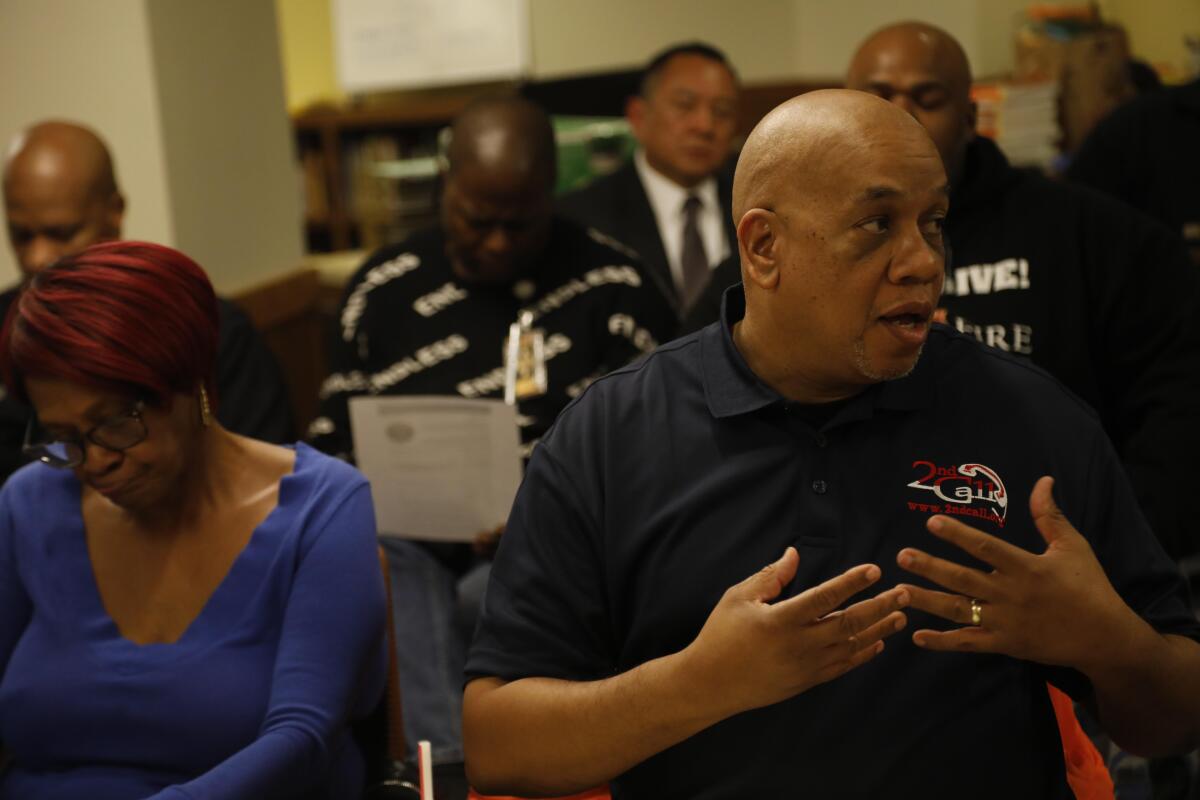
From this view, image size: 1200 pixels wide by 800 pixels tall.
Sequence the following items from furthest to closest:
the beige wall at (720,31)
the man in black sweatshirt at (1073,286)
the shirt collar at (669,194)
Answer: the beige wall at (720,31)
the shirt collar at (669,194)
the man in black sweatshirt at (1073,286)

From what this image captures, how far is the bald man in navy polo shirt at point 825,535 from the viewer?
138 cm

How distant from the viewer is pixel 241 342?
2.72m

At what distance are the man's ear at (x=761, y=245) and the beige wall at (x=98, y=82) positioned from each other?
7.93 ft

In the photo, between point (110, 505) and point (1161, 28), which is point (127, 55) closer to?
point (110, 505)

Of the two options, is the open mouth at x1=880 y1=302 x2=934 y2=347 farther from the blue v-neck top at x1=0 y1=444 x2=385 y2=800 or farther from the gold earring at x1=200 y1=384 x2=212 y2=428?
the gold earring at x1=200 y1=384 x2=212 y2=428

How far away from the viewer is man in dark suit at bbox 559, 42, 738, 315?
3.63 meters

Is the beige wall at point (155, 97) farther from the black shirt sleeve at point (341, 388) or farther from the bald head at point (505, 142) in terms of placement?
the bald head at point (505, 142)

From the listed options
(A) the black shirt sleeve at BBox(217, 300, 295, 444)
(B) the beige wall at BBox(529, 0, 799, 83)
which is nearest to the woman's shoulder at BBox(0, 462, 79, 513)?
(A) the black shirt sleeve at BBox(217, 300, 295, 444)

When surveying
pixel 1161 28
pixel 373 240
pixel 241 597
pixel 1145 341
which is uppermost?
pixel 1161 28

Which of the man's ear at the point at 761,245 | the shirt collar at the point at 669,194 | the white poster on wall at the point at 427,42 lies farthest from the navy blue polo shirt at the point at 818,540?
the white poster on wall at the point at 427,42

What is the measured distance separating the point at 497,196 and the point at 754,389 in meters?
1.40

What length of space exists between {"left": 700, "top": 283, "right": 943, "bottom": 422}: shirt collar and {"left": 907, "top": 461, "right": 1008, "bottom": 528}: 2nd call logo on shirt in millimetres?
81

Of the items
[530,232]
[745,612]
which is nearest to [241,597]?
[745,612]

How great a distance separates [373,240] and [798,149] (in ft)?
17.8
